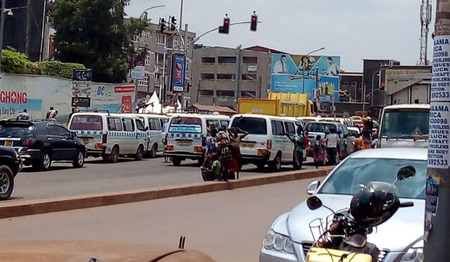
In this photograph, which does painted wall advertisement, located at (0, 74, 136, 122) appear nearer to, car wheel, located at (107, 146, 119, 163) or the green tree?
the green tree

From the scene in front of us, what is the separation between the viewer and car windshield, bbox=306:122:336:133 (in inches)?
1335

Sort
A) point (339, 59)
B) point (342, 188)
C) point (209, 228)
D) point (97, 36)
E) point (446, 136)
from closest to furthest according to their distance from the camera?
point (446, 136)
point (342, 188)
point (209, 228)
point (97, 36)
point (339, 59)

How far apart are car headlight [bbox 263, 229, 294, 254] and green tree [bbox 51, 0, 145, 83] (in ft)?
151

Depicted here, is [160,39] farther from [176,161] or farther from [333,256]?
[333,256]

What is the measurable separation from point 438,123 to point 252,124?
69.0 feet

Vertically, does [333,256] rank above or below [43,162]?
above

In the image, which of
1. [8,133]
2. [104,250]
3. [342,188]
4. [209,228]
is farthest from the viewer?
[8,133]

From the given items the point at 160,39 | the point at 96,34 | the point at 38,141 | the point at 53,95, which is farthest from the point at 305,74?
the point at 38,141

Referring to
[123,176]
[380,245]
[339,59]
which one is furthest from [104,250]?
[339,59]

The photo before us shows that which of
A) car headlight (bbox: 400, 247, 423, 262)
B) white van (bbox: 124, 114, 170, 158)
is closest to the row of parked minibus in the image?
white van (bbox: 124, 114, 170, 158)

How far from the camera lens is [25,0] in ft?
175

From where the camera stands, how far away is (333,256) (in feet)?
15.5

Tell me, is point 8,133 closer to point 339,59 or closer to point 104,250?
point 104,250

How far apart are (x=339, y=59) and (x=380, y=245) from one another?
280 ft
